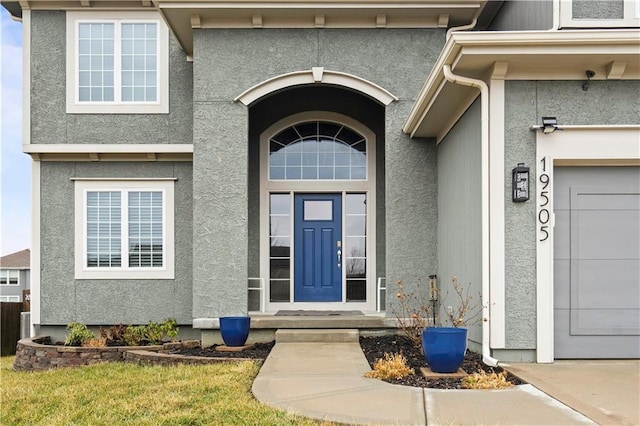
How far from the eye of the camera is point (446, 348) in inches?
241

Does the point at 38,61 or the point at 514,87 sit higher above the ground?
the point at 38,61

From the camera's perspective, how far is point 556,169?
7.02 metres

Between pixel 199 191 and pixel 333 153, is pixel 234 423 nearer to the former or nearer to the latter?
pixel 199 191

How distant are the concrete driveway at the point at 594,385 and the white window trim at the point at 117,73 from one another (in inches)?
308

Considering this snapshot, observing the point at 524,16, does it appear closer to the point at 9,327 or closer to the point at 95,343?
the point at 95,343

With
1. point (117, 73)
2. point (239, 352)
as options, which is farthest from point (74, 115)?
Answer: point (239, 352)

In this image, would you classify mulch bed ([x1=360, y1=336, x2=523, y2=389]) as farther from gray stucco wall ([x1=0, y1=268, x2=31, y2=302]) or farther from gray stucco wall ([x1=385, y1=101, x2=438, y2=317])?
gray stucco wall ([x1=0, y1=268, x2=31, y2=302])

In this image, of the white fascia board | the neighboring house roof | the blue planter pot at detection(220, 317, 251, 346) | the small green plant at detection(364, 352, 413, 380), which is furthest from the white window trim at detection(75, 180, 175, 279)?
the neighboring house roof

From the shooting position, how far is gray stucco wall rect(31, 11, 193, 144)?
1120 centimetres

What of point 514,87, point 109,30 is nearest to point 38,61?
point 109,30

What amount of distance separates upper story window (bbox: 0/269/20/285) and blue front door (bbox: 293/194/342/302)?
97.5 ft

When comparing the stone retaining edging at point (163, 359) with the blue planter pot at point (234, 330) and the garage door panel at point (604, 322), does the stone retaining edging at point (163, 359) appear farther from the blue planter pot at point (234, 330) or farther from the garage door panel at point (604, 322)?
the garage door panel at point (604, 322)

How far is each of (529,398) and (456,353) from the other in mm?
1014

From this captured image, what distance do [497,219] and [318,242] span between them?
5307 millimetres
